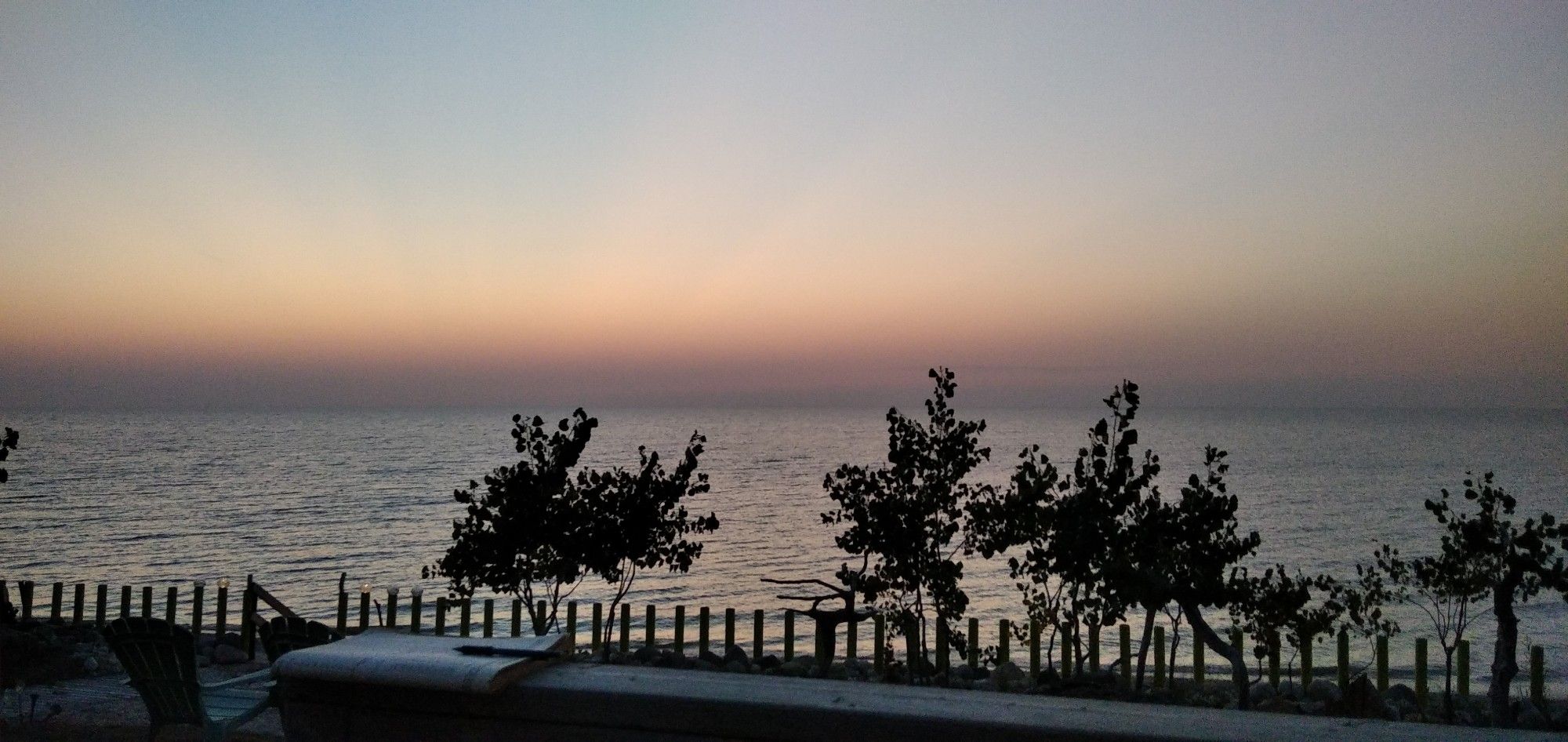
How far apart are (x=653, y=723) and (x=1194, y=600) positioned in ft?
25.3

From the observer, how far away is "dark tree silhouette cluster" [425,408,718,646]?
1093 cm

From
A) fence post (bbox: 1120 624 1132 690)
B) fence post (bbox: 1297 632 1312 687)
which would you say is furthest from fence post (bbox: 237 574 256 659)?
fence post (bbox: 1297 632 1312 687)

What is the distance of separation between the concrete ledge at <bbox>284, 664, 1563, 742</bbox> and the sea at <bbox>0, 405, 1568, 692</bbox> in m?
10.3

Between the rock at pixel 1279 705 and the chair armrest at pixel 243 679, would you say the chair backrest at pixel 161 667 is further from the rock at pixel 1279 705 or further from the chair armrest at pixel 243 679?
the rock at pixel 1279 705

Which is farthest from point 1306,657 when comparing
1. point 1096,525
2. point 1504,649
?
point 1096,525

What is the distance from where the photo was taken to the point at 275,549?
38844mm

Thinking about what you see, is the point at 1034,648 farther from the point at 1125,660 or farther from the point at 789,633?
the point at 789,633

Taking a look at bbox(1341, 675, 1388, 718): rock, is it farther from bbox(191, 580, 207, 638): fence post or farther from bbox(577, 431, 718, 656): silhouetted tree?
bbox(191, 580, 207, 638): fence post

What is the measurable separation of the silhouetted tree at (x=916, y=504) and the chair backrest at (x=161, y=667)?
552cm

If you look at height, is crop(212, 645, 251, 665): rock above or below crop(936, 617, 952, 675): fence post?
below

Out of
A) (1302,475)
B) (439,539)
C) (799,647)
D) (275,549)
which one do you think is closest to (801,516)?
(439,539)

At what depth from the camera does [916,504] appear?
10523mm

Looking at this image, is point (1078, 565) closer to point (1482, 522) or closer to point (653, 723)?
point (1482, 522)

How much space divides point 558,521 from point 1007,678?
5.62 metres
